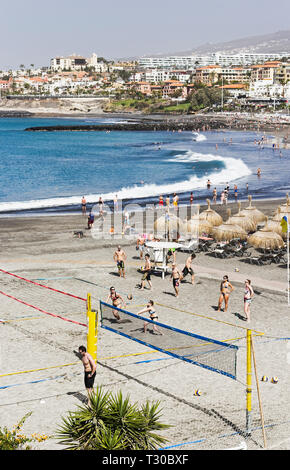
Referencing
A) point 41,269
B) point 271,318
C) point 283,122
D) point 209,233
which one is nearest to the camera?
point 271,318

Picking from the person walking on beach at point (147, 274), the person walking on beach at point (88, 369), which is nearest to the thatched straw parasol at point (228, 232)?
the person walking on beach at point (147, 274)

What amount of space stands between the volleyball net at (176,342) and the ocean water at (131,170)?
25.9 meters

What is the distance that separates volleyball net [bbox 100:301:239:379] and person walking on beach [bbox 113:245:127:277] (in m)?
4.70

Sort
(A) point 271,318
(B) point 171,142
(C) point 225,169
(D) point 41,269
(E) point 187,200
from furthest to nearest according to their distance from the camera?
(B) point 171,142 < (C) point 225,169 < (E) point 187,200 < (D) point 41,269 < (A) point 271,318

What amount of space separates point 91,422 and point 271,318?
942 centimetres

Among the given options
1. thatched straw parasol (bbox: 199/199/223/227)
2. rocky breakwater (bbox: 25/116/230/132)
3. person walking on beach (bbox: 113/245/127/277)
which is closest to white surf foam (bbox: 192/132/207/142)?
rocky breakwater (bbox: 25/116/230/132)

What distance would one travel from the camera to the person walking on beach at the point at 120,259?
21.8 m

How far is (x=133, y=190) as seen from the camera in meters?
54.9

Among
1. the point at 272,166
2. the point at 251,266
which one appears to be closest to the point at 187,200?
the point at 251,266

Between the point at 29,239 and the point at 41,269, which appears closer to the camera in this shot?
the point at 41,269

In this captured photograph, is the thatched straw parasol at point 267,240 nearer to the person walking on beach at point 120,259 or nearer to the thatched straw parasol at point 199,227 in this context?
the thatched straw parasol at point 199,227
